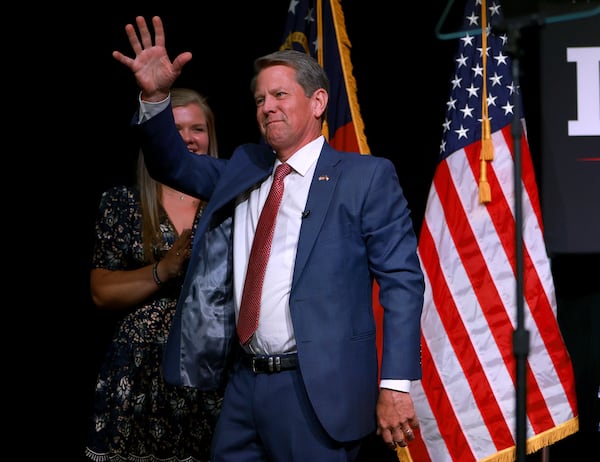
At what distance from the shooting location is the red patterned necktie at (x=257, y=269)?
2150mm

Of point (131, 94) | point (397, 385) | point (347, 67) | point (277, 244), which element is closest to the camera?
point (397, 385)

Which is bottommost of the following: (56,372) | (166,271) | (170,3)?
(56,372)

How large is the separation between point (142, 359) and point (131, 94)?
1.51 meters

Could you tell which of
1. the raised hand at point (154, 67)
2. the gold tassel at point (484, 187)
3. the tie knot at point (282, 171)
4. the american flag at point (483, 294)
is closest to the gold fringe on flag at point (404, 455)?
the american flag at point (483, 294)

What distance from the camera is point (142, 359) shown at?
271 cm

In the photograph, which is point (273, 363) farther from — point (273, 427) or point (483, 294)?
point (483, 294)

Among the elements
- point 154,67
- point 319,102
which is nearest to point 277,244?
point 319,102

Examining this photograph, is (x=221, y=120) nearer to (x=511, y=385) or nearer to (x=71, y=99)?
(x=71, y=99)

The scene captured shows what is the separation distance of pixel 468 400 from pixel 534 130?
1.14 meters

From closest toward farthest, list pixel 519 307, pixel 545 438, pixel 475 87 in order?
pixel 519 307
pixel 545 438
pixel 475 87

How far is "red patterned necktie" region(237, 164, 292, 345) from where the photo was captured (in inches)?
84.7

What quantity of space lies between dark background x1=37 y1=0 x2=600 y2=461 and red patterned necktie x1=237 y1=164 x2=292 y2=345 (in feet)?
5.34

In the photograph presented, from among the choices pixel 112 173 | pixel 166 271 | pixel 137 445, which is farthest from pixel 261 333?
pixel 112 173

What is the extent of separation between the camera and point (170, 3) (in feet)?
12.4
